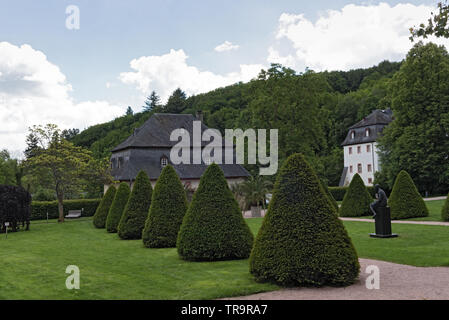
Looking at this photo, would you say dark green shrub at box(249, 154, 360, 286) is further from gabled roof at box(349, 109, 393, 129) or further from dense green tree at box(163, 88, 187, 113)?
dense green tree at box(163, 88, 187, 113)

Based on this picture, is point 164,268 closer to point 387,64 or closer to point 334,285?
point 334,285

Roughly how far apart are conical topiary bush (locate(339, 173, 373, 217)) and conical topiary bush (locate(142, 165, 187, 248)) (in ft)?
48.1

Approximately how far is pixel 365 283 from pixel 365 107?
213ft

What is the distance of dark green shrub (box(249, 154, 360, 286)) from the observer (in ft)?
26.8

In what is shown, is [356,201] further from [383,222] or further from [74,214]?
[74,214]

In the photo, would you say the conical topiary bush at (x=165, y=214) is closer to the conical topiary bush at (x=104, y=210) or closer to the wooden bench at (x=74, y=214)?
the conical topiary bush at (x=104, y=210)

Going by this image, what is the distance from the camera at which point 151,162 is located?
43.7 m

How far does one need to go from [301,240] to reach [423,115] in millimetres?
36112

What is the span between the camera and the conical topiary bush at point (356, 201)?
26.0m

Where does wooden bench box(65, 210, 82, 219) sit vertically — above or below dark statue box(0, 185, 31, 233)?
below

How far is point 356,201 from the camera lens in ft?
85.8

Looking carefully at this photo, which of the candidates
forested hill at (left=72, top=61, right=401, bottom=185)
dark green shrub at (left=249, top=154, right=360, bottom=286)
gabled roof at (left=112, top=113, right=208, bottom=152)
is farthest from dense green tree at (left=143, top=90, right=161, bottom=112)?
dark green shrub at (left=249, top=154, right=360, bottom=286)
